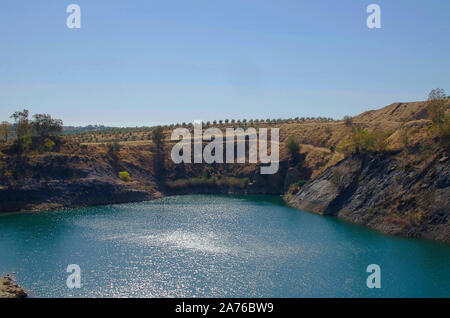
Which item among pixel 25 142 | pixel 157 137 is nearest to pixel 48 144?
pixel 25 142

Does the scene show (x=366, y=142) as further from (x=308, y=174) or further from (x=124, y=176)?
(x=124, y=176)

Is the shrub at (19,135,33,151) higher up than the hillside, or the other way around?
the shrub at (19,135,33,151)

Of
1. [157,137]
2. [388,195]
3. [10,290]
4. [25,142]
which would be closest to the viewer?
[10,290]

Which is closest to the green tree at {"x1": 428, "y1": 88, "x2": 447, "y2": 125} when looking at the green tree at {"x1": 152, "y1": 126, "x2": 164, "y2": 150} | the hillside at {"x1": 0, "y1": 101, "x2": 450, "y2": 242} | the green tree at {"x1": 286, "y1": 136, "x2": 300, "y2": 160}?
the hillside at {"x1": 0, "y1": 101, "x2": 450, "y2": 242}

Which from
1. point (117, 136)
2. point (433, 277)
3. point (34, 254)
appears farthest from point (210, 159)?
point (433, 277)

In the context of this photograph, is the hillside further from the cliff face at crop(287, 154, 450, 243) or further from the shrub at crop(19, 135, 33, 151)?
the shrub at crop(19, 135, 33, 151)
